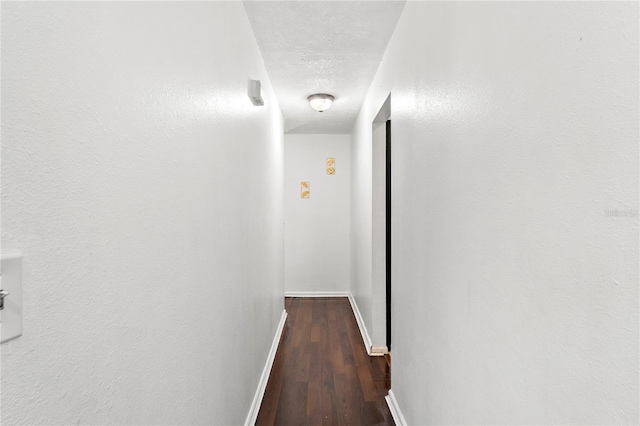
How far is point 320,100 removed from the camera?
350cm

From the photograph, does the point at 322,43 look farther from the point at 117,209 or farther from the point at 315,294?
the point at 315,294

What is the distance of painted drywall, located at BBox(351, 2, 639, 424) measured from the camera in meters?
0.62

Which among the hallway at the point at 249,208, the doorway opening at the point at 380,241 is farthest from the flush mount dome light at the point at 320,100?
the hallway at the point at 249,208

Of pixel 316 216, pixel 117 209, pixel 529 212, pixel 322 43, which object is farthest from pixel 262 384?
pixel 316 216

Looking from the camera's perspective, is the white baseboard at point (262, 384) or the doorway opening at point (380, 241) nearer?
the white baseboard at point (262, 384)

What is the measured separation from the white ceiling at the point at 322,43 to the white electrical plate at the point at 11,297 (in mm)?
1867

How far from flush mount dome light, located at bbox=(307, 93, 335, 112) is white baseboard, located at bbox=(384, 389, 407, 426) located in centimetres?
265

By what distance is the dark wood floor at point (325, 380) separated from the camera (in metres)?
2.28

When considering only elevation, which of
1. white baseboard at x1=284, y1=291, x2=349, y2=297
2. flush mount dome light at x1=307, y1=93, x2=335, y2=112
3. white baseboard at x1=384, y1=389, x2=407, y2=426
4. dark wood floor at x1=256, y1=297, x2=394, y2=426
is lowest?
dark wood floor at x1=256, y1=297, x2=394, y2=426

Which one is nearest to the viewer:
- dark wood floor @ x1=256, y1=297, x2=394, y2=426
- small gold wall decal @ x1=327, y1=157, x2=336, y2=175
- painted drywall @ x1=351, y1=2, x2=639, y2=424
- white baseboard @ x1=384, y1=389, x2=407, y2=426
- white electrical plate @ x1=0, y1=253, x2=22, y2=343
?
white electrical plate @ x1=0, y1=253, x2=22, y2=343

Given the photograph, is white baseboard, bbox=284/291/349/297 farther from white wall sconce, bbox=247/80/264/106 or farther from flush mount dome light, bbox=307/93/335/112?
white wall sconce, bbox=247/80/264/106

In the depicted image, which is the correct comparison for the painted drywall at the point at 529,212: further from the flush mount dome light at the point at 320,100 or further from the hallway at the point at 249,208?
the flush mount dome light at the point at 320,100

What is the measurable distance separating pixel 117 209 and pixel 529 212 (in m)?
0.95

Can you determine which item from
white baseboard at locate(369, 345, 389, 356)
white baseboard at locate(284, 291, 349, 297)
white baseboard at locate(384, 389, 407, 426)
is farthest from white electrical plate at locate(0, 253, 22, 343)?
white baseboard at locate(284, 291, 349, 297)
